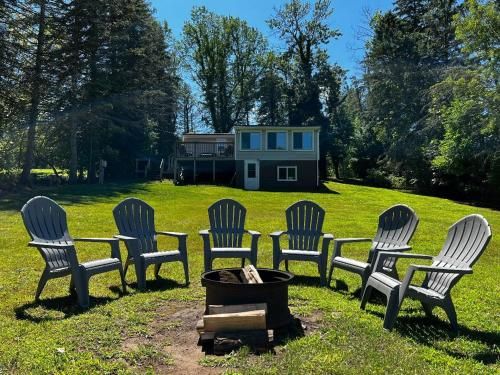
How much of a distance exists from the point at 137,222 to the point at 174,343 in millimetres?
2904

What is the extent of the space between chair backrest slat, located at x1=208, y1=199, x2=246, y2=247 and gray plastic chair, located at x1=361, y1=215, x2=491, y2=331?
250 cm

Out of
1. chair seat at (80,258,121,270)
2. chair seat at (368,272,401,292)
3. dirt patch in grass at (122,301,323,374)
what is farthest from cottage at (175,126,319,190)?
dirt patch in grass at (122,301,323,374)

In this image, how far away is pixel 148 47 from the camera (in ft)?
99.7

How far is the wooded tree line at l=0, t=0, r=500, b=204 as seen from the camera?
21.0 m

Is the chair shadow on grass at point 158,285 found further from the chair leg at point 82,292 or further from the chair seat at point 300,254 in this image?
the chair seat at point 300,254

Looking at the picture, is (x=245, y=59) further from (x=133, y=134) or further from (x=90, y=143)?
(x=90, y=143)

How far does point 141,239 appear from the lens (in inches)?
260

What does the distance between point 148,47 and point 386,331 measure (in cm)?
2899

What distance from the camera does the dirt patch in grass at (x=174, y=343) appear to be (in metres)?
3.56

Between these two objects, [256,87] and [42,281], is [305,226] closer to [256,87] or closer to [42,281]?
[42,281]

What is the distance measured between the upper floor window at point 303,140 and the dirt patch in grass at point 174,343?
23.8 metres

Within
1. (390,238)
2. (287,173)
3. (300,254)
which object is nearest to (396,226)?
(390,238)

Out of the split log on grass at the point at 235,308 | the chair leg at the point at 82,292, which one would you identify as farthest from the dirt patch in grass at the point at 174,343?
the chair leg at the point at 82,292

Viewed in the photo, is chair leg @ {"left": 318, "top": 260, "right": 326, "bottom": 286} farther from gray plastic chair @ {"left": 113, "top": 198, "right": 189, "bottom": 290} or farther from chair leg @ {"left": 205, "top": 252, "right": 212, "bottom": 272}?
gray plastic chair @ {"left": 113, "top": 198, "right": 189, "bottom": 290}
